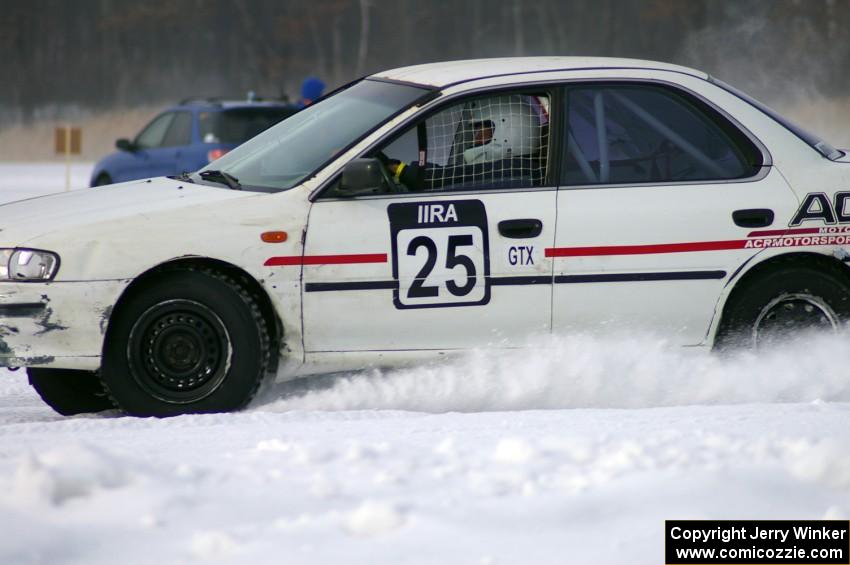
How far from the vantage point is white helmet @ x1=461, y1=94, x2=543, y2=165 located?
5555mm

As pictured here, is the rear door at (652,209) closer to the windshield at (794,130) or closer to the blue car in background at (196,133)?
the windshield at (794,130)

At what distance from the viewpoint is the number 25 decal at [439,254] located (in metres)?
5.36

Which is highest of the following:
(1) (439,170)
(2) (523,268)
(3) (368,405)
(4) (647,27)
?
(4) (647,27)

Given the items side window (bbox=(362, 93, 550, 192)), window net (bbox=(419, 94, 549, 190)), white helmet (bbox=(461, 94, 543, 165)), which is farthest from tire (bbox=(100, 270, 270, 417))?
white helmet (bbox=(461, 94, 543, 165))

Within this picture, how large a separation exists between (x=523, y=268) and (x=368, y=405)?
3.04 ft

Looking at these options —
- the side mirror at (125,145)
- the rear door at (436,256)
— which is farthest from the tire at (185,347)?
the side mirror at (125,145)

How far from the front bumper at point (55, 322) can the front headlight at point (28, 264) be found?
0.04 metres

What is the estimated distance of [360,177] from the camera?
5.30 metres

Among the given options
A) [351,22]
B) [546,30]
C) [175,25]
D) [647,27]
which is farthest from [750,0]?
Result: [175,25]

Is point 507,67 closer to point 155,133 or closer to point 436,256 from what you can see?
point 436,256

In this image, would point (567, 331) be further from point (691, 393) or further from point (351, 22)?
point (351, 22)

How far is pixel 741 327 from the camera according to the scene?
18.6 ft

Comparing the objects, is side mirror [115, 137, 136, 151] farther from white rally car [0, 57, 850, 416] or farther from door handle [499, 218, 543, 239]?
door handle [499, 218, 543, 239]

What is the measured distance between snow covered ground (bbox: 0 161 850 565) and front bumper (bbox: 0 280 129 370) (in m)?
0.28
